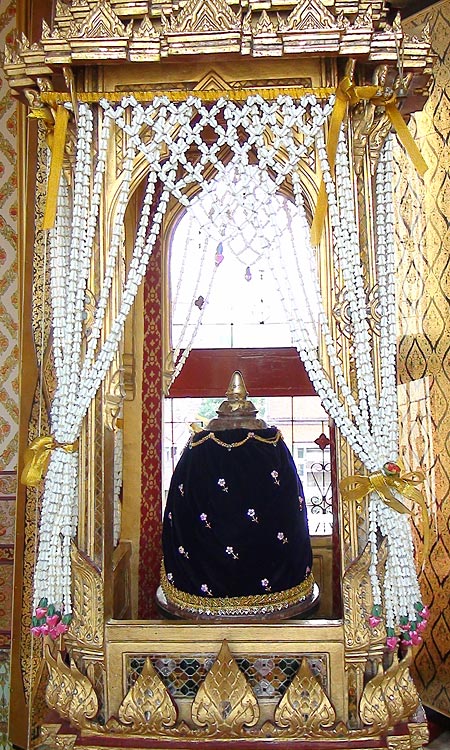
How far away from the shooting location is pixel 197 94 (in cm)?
255

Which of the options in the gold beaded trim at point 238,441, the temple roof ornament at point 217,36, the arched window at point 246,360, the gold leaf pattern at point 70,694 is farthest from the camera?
the arched window at point 246,360

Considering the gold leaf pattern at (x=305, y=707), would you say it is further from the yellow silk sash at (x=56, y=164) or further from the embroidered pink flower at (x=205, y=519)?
the yellow silk sash at (x=56, y=164)

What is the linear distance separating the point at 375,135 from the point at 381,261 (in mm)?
473

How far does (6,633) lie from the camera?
142 inches

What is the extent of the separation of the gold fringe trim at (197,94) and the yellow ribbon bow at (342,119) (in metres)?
0.08

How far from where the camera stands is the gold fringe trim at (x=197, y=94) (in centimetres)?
252

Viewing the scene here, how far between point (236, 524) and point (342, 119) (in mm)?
1600

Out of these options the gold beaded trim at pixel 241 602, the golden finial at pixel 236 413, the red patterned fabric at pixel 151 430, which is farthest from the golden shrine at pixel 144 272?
the red patterned fabric at pixel 151 430

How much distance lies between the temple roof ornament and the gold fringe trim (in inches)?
3.8

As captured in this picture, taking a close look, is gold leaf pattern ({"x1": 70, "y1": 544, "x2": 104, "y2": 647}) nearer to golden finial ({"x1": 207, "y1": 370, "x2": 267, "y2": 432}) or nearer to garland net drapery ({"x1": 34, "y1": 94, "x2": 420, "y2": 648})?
garland net drapery ({"x1": 34, "y1": 94, "x2": 420, "y2": 648})

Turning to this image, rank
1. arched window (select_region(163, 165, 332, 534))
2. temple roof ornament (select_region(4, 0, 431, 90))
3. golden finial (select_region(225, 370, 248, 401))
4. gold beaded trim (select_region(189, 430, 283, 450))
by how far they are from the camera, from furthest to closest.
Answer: arched window (select_region(163, 165, 332, 534)) → golden finial (select_region(225, 370, 248, 401)) → gold beaded trim (select_region(189, 430, 283, 450)) → temple roof ornament (select_region(4, 0, 431, 90))

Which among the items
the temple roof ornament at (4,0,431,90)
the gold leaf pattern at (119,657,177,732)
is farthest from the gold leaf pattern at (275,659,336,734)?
the temple roof ornament at (4,0,431,90)

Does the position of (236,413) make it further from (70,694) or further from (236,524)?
(70,694)

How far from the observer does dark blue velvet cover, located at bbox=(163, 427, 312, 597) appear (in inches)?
113
